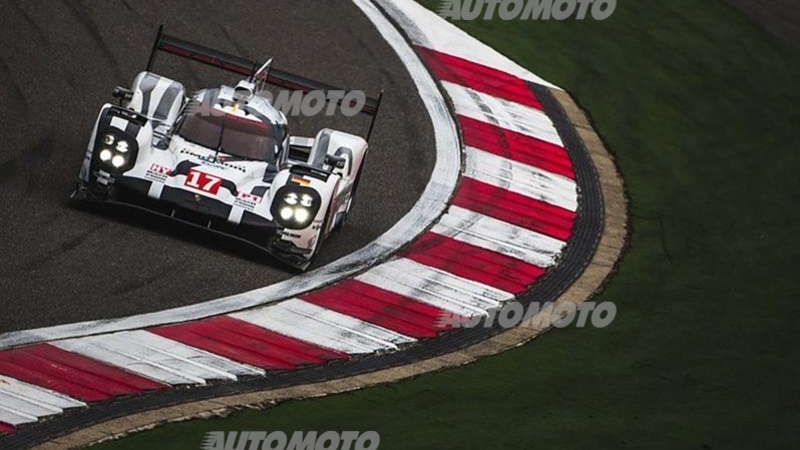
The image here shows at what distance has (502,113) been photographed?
20.0 metres

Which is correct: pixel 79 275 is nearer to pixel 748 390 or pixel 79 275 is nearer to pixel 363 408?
pixel 363 408

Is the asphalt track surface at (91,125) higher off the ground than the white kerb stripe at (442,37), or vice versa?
the white kerb stripe at (442,37)

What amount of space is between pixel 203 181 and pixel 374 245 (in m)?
2.07

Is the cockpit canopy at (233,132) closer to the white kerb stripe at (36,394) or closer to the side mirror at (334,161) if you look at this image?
the side mirror at (334,161)

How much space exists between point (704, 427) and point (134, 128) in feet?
18.0

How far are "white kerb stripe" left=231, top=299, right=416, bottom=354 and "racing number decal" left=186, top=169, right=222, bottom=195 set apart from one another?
1.16 metres

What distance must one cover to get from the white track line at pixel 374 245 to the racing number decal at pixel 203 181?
3.14 feet

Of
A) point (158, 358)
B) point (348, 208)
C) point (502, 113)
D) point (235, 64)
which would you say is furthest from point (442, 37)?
point (158, 358)

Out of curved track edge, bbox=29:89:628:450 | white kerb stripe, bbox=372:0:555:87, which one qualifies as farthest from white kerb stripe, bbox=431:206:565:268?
white kerb stripe, bbox=372:0:555:87

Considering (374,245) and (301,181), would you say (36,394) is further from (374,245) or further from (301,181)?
(374,245)

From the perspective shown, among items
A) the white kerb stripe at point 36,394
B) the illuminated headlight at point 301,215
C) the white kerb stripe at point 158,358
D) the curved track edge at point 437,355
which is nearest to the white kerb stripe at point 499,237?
the curved track edge at point 437,355

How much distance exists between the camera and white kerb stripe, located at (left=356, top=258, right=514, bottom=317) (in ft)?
49.3

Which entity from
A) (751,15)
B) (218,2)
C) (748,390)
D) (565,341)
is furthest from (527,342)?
(751,15)

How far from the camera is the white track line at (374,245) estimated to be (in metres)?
13.2
